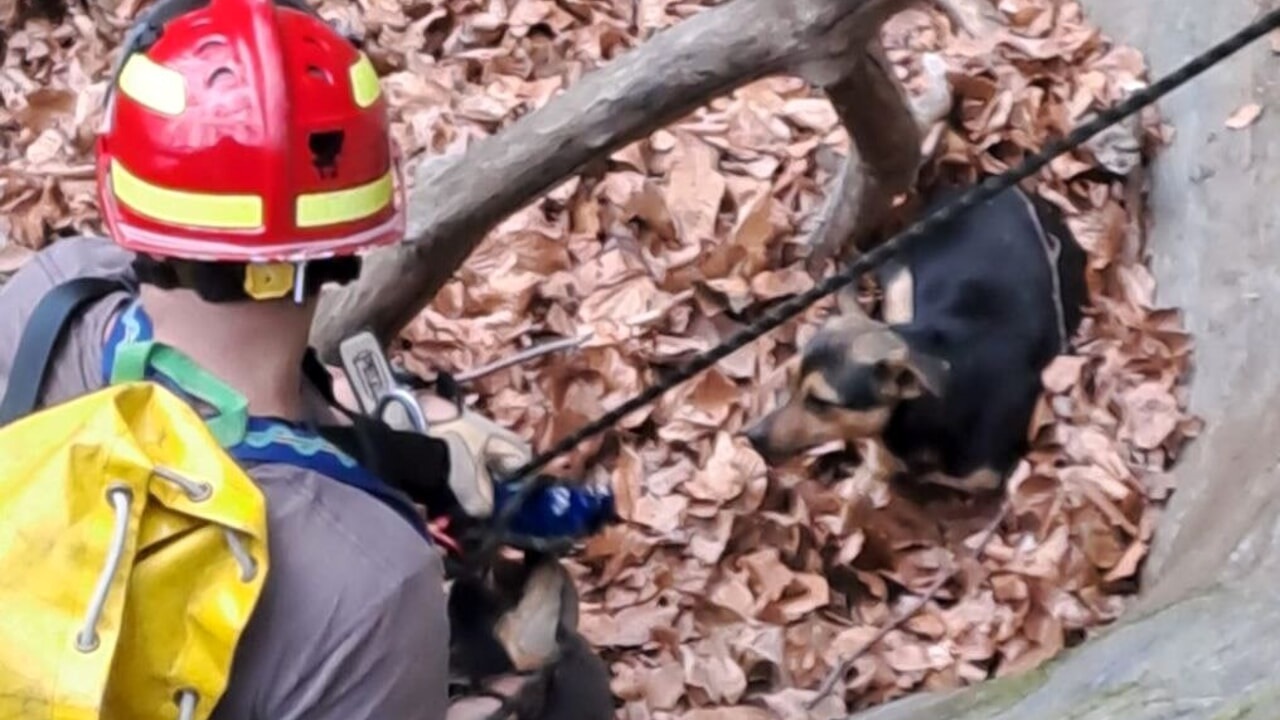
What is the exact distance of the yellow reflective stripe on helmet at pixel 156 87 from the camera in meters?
1.75

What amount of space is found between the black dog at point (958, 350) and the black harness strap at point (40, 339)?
2742 millimetres

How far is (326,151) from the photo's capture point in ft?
5.91

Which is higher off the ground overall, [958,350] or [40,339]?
[40,339]

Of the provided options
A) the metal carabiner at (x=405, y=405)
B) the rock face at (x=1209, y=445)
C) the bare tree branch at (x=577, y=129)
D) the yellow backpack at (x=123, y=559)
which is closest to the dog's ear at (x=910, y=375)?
the rock face at (x=1209, y=445)

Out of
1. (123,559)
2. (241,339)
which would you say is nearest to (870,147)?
(241,339)

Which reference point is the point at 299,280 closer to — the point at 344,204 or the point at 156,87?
the point at 344,204

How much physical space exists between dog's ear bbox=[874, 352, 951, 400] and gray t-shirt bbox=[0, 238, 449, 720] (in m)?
3.33

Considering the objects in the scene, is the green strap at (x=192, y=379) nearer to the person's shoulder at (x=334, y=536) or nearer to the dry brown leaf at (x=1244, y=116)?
the person's shoulder at (x=334, y=536)

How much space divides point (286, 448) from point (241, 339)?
0.13 metres

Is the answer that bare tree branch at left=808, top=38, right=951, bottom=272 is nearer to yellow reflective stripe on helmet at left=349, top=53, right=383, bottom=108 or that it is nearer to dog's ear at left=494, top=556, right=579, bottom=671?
dog's ear at left=494, top=556, right=579, bottom=671

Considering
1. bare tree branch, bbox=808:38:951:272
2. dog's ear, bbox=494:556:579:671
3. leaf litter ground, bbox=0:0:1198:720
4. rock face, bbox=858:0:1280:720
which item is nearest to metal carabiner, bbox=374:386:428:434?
dog's ear, bbox=494:556:579:671

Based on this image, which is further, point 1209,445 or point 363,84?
point 1209,445

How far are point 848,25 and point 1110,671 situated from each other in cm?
129

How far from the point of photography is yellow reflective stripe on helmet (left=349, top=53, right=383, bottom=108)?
72.9 inches
